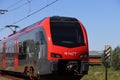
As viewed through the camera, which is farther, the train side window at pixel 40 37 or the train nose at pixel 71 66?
the train side window at pixel 40 37

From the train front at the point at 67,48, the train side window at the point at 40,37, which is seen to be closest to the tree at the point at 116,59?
the train side window at the point at 40,37

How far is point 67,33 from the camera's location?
19359 mm

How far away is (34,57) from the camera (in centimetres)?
2030

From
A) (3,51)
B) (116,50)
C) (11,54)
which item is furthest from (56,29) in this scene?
(116,50)

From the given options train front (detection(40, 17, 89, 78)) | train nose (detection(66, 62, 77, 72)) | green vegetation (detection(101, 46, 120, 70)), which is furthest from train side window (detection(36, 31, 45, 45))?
green vegetation (detection(101, 46, 120, 70))

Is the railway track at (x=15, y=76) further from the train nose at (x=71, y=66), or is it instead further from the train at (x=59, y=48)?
the train nose at (x=71, y=66)

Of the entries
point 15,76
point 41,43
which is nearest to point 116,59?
point 15,76

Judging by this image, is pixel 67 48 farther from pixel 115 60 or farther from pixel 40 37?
pixel 115 60

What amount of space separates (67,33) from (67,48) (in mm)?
972

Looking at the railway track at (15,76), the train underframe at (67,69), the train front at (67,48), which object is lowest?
the railway track at (15,76)

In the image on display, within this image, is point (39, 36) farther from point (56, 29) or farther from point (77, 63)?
point (77, 63)

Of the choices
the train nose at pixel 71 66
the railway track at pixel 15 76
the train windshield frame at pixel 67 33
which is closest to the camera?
the train nose at pixel 71 66

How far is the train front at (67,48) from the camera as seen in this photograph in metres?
18.5

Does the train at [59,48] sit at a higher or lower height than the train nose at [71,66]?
higher
